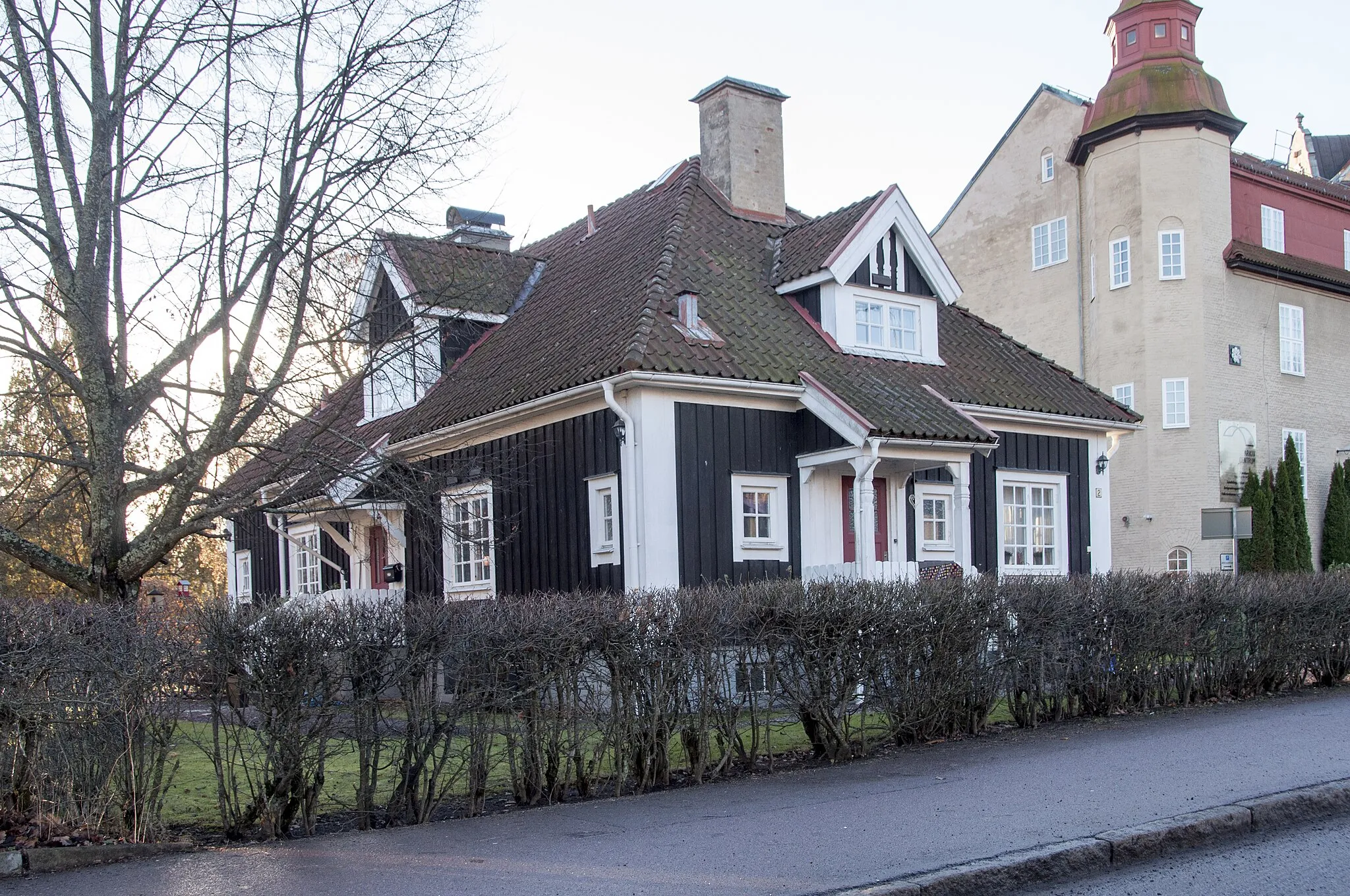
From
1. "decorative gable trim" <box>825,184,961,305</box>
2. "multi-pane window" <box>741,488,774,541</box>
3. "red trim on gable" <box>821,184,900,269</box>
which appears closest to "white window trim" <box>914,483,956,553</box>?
"multi-pane window" <box>741,488,774,541</box>

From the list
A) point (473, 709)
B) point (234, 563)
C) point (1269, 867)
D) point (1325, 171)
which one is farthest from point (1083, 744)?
point (1325, 171)

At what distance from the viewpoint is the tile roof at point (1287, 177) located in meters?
33.7

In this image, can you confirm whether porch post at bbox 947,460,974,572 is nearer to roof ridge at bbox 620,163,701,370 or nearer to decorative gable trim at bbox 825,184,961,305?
decorative gable trim at bbox 825,184,961,305

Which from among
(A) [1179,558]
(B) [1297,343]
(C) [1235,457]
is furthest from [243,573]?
(B) [1297,343]

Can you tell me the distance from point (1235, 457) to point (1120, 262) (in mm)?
5859

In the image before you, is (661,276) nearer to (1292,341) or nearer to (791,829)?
(791,829)

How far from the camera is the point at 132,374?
12.2 m

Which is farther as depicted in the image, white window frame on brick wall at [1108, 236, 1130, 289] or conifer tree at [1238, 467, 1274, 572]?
white window frame on brick wall at [1108, 236, 1130, 289]

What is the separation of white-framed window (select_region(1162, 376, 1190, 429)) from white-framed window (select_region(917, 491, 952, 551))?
15297 millimetres

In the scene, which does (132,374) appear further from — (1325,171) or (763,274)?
(1325,171)

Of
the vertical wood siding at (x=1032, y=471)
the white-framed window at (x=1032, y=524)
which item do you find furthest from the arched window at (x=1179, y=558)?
the white-framed window at (x=1032, y=524)

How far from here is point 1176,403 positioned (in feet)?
101

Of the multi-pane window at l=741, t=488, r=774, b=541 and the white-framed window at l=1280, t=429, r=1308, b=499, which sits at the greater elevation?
the white-framed window at l=1280, t=429, r=1308, b=499

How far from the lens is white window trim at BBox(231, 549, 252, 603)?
87.6 ft
